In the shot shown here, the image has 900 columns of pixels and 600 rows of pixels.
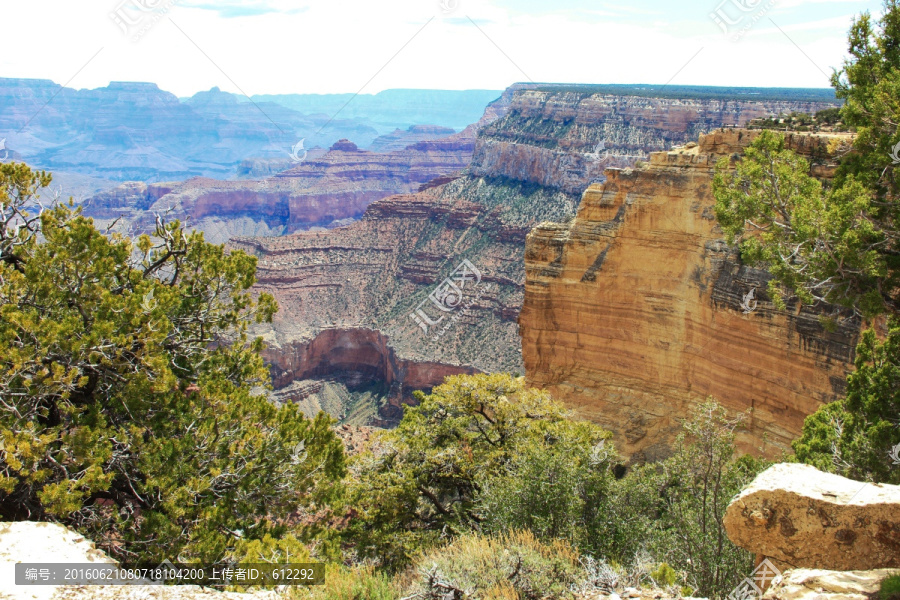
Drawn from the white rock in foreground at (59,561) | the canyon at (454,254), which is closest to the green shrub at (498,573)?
the white rock in foreground at (59,561)

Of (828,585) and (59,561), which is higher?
(828,585)

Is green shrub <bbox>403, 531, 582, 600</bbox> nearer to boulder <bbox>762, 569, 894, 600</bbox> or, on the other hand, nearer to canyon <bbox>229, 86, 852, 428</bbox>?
boulder <bbox>762, 569, 894, 600</bbox>

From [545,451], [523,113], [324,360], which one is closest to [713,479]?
[545,451]

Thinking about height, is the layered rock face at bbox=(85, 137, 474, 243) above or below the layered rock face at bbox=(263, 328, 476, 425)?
above

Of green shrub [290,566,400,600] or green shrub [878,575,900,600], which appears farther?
green shrub [290,566,400,600]

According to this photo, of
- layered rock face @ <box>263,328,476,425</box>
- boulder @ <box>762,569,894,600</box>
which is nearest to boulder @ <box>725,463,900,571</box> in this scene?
boulder @ <box>762,569,894,600</box>

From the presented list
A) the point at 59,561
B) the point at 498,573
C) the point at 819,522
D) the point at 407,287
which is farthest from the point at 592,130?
the point at 59,561

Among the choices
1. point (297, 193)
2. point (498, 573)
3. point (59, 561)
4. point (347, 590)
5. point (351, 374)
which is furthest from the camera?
point (297, 193)

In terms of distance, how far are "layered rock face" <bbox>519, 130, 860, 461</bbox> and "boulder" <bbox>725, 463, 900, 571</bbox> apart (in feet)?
24.4

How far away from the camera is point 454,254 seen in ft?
228

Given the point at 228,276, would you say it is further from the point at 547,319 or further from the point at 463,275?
the point at 463,275

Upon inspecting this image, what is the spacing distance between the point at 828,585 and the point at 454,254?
206 feet

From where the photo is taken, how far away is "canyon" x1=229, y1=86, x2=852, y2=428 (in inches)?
2259

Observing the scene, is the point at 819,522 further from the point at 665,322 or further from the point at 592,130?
the point at 592,130
